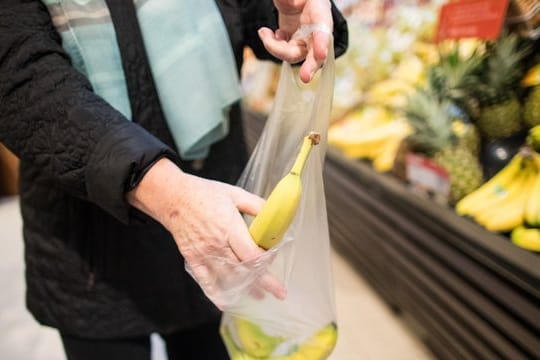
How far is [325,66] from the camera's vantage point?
0.53 meters

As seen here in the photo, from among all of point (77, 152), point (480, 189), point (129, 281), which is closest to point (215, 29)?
point (77, 152)

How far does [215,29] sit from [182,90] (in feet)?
0.37

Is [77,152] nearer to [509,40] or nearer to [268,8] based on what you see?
[268,8]

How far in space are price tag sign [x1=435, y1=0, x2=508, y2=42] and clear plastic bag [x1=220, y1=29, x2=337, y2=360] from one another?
3.06 ft

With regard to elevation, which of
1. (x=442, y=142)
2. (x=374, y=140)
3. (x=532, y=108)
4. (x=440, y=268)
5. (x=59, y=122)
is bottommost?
(x=440, y=268)

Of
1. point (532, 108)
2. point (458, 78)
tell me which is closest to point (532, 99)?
point (532, 108)

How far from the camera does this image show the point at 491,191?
1.23m

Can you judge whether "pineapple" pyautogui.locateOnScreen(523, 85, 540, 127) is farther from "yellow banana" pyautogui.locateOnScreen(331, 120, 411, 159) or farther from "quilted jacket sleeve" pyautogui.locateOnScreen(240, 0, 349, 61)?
"quilted jacket sleeve" pyautogui.locateOnScreen(240, 0, 349, 61)

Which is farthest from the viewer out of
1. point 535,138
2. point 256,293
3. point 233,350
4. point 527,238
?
point 535,138

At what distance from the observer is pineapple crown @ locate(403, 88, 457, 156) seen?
4.70 feet

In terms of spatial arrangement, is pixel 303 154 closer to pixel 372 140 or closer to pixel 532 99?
pixel 532 99

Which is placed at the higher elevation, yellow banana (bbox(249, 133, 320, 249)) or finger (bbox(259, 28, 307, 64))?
finger (bbox(259, 28, 307, 64))

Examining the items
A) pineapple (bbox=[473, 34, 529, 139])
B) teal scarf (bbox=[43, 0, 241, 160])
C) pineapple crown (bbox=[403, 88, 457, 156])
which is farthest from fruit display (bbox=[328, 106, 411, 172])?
teal scarf (bbox=[43, 0, 241, 160])

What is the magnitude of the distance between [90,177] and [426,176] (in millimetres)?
1213
